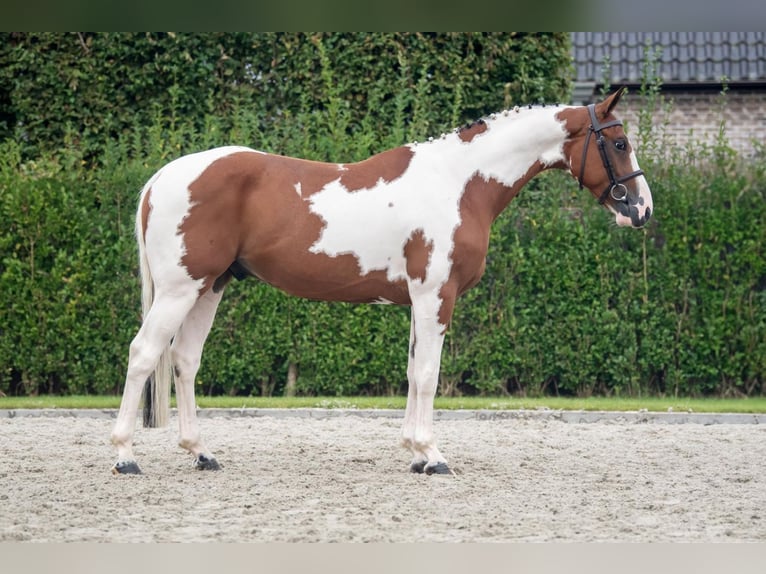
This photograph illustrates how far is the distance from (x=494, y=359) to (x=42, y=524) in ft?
22.1

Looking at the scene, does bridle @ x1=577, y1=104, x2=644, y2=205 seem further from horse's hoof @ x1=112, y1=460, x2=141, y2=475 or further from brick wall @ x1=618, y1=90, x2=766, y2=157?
brick wall @ x1=618, y1=90, x2=766, y2=157

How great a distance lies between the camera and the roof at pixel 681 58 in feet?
52.2

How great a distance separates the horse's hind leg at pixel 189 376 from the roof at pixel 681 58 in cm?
1072

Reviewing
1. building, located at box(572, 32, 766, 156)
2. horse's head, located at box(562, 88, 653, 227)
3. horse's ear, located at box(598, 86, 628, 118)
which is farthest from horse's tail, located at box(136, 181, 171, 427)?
building, located at box(572, 32, 766, 156)

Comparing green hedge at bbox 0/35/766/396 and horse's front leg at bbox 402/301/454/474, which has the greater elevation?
green hedge at bbox 0/35/766/396

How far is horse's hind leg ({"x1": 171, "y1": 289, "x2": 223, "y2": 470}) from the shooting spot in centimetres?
640

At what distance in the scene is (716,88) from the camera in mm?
16000

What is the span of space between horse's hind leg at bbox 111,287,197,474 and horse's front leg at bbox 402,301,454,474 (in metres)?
1.39

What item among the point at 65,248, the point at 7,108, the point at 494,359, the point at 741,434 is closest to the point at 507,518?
the point at 741,434

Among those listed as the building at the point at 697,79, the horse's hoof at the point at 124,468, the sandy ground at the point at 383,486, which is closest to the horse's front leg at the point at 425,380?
the sandy ground at the point at 383,486

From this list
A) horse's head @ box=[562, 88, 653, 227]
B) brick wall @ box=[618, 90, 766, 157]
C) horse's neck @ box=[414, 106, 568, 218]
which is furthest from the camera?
brick wall @ box=[618, 90, 766, 157]

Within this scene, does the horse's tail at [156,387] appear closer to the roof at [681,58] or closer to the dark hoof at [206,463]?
the dark hoof at [206,463]

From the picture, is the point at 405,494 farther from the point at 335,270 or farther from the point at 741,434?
the point at 741,434

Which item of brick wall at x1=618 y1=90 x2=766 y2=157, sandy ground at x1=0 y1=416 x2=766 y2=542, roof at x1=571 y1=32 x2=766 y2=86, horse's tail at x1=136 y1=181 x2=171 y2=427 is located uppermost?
roof at x1=571 y1=32 x2=766 y2=86
